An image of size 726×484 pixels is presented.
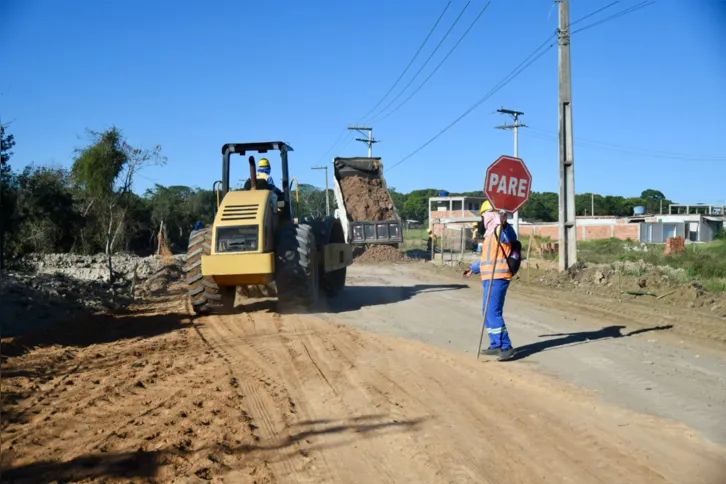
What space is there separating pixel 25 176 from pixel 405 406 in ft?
53.2

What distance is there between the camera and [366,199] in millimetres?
30438

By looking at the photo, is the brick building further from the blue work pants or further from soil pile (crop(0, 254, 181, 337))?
the blue work pants

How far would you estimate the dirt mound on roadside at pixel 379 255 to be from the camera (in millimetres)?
30750

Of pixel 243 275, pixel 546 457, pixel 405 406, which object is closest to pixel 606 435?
pixel 546 457

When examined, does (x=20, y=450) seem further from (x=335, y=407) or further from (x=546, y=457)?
(x=546, y=457)

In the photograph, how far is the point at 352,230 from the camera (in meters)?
29.9

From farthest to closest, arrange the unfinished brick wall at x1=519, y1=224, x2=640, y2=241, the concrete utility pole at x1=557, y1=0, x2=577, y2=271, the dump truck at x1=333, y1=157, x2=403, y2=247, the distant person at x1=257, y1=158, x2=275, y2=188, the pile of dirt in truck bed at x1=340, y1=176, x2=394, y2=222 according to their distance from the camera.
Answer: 1. the unfinished brick wall at x1=519, y1=224, x2=640, y2=241
2. the pile of dirt in truck bed at x1=340, y1=176, x2=394, y2=222
3. the dump truck at x1=333, y1=157, x2=403, y2=247
4. the concrete utility pole at x1=557, y1=0, x2=577, y2=271
5. the distant person at x1=257, y1=158, x2=275, y2=188

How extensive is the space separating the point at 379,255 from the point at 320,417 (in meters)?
25.4

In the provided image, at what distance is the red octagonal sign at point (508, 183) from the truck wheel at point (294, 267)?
13.8 ft

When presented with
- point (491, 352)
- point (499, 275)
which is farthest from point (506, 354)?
point (499, 275)

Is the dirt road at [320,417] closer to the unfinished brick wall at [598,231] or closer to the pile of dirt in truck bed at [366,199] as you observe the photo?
the pile of dirt in truck bed at [366,199]

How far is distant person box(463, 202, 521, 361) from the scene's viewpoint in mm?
7965

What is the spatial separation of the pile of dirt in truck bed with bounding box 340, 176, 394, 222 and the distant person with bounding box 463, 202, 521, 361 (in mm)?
22127

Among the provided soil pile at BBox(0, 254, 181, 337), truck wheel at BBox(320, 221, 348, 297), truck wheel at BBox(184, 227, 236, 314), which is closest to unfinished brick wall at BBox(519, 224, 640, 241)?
truck wheel at BBox(320, 221, 348, 297)
